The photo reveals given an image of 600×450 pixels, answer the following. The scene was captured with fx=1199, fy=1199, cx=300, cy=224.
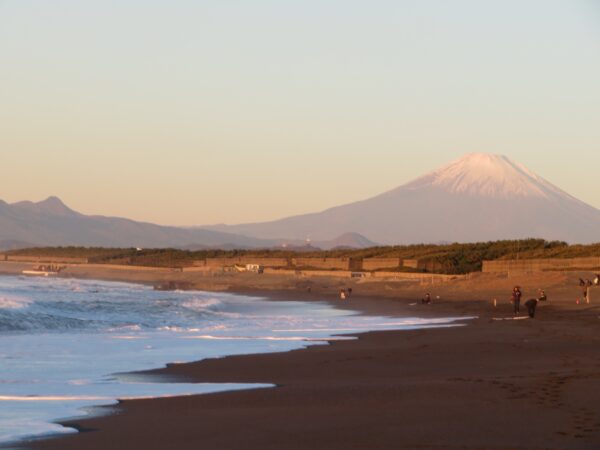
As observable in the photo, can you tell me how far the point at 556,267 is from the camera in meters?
64.1

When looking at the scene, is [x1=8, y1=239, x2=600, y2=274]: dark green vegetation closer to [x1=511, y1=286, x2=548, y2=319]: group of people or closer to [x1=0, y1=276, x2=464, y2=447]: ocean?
[x1=511, y1=286, x2=548, y2=319]: group of people

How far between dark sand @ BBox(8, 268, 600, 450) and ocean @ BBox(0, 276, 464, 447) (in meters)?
0.75

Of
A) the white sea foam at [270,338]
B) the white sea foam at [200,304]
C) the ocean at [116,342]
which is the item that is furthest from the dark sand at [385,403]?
the white sea foam at [200,304]

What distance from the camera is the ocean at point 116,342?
14.3m

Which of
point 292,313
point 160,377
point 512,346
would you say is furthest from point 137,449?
point 292,313

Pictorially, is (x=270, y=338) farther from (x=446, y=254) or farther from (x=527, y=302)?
(x=446, y=254)

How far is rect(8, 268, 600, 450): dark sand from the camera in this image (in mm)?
11109

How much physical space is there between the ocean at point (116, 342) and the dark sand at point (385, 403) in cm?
75

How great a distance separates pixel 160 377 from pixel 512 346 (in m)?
7.94

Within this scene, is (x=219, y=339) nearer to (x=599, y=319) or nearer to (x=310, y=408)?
(x=599, y=319)

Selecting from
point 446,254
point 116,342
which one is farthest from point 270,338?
point 446,254

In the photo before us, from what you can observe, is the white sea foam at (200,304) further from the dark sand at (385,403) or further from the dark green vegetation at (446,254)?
the dark green vegetation at (446,254)

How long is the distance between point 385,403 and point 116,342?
12001 mm

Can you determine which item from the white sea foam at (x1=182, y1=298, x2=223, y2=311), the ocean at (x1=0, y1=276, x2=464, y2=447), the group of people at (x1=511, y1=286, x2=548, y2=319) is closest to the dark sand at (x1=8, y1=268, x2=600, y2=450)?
the ocean at (x1=0, y1=276, x2=464, y2=447)
